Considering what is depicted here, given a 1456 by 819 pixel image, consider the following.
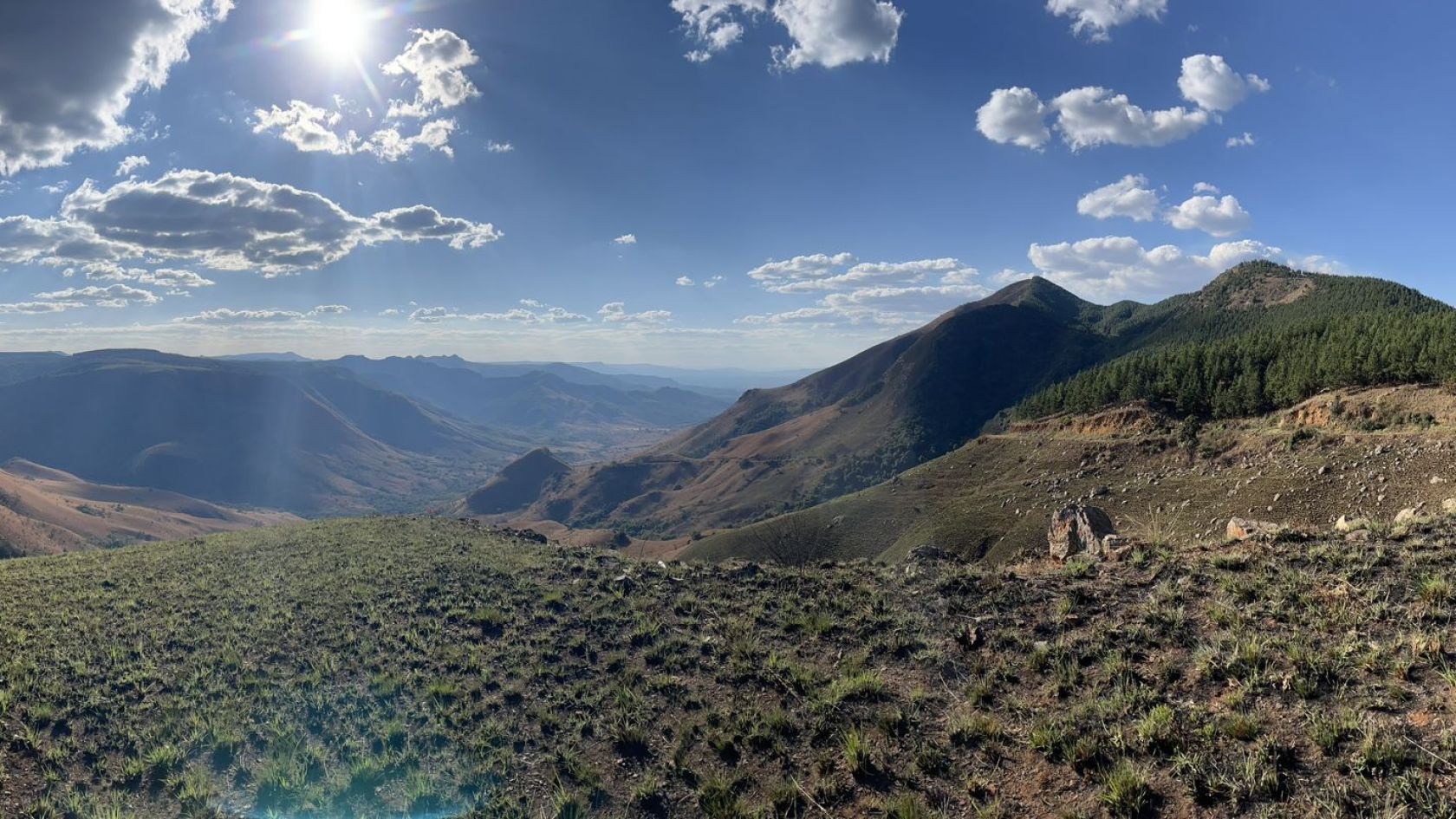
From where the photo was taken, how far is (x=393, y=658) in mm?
15633

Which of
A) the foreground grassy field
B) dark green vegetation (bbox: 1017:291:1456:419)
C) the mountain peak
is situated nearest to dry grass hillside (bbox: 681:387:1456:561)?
dark green vegetation (bbox: 1017:291:1456:419)

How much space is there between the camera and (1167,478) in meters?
44.1

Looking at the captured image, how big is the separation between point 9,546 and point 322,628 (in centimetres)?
14065

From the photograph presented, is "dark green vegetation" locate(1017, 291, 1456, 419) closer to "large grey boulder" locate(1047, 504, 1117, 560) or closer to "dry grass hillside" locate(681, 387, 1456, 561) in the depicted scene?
"dry grass hillside" locate(681, 387, 1456, 561)

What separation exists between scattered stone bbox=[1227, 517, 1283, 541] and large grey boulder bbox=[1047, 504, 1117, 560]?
4538mm

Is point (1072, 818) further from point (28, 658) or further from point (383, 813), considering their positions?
point (28, 658)

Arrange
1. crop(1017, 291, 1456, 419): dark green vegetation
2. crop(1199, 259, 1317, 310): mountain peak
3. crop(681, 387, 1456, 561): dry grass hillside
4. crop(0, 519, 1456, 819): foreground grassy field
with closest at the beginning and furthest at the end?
1. crop(0, 519, 1456, 819): foreground grassy field
2. crop(681, 387, 1456, 561): dry grass hillside
3. crop(1017, 291, 1456, 419): dark green vegetation
4. crop(1199, 259, 1317, 310): mountain peak

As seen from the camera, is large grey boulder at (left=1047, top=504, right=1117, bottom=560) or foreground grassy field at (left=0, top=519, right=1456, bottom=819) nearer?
foreground grassy field at (left=0, top=519, right=1456, bottom=819)

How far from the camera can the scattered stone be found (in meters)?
16.1

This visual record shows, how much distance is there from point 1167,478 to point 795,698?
4485 centimetres

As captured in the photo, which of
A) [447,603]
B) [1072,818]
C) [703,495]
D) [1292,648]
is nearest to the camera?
[1072,818]

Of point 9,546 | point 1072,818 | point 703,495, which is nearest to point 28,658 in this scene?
point 1072,818

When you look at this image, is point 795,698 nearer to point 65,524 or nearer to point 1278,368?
point 1278,368

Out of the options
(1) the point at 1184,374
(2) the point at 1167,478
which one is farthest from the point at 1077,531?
(1) the point at 1184,374
